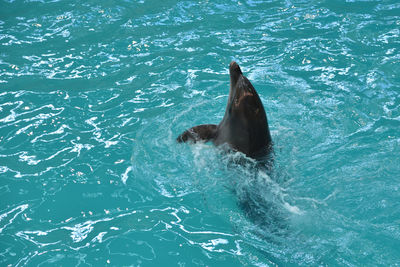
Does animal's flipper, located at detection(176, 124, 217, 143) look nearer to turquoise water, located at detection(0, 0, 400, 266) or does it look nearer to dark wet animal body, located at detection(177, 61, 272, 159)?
turquoise water, located at detection(0, 0, 400, 266)

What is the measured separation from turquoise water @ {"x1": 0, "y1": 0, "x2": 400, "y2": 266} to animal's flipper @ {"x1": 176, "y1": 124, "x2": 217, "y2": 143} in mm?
113

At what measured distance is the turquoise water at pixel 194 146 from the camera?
4.66 meters

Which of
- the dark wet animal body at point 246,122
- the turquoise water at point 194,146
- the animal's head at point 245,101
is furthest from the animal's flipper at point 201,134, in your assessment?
the animal's head at point 245,101

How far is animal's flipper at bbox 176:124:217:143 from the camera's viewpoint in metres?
5.64

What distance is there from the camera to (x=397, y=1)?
397 inches

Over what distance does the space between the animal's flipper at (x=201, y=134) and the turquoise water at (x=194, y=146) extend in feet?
0.37

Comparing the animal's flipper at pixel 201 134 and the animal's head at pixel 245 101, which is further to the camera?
the animal's flipper at pixel 201 134

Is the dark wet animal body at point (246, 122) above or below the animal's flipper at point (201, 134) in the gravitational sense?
above

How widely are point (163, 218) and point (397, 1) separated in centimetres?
854

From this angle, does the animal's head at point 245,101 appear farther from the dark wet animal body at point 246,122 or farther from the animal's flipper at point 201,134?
the animal's flipper at point 201,134

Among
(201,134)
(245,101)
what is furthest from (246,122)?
(201,134)

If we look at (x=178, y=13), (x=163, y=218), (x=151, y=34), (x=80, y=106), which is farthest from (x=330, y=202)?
(x=178, y=13)

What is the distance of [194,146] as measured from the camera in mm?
5688

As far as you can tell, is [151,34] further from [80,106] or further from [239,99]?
[239,99]
